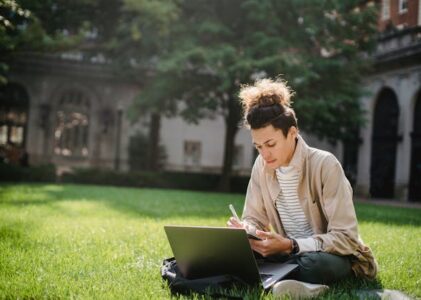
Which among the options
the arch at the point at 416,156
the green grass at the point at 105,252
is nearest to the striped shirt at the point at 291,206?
the green grass at the point at 105,252

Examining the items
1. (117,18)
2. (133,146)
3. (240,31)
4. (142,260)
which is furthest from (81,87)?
(142,260)

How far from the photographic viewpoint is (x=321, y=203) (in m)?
3.92

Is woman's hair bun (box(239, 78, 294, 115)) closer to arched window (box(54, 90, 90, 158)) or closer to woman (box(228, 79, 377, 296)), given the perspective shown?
woman (box(228, 79, 377, 296))

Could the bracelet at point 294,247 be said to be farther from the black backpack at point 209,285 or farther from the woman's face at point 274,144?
the woman's face at point 274,144

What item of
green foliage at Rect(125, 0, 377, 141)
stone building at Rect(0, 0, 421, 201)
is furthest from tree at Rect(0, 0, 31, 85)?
stone building at Rect(0, 0, 421, 201)

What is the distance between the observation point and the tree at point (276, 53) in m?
17.0

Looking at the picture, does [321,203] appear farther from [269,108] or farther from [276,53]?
[276,53]

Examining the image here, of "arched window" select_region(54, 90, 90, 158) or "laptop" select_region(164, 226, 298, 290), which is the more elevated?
"arched window" select_region(54, 90, 90, 158)

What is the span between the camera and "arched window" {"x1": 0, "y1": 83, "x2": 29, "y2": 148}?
2781 cm

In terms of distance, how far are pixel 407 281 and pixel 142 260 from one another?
2.42 meters

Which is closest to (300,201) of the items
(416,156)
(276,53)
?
(276,53)

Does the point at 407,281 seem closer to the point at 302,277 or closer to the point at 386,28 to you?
the point at 302,277

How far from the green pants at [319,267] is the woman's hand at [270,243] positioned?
16 cm

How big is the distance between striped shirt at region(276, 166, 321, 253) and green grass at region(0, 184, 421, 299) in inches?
21.0
